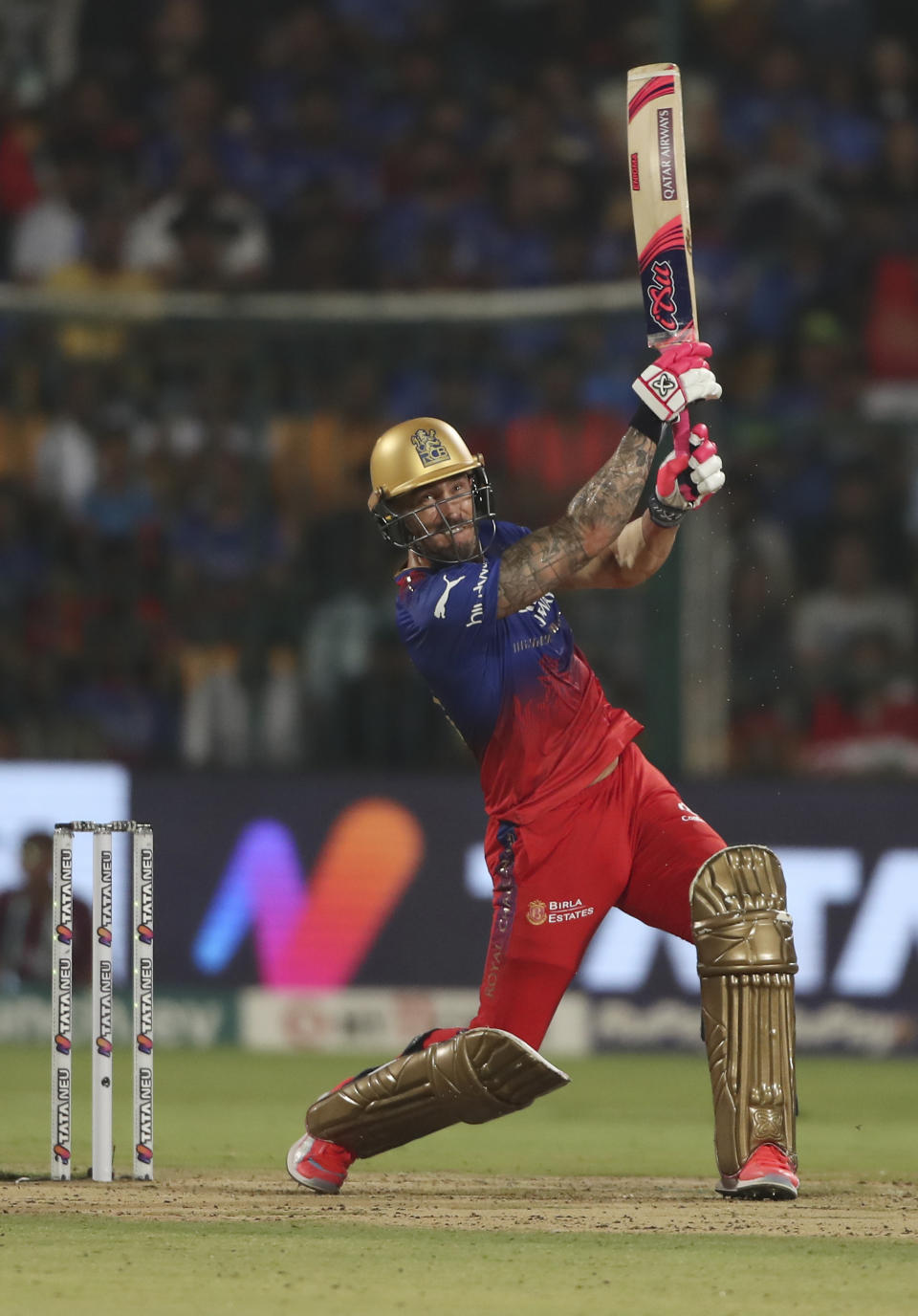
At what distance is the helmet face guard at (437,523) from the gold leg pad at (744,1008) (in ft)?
3.69

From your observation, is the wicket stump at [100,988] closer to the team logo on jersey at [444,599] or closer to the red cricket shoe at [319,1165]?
the red cricket shoe at [319,1165]

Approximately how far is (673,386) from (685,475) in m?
0.27

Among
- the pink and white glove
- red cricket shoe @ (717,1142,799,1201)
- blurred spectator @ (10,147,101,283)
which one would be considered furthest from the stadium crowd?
red cricket shoe @ (717,1142,799,1201)

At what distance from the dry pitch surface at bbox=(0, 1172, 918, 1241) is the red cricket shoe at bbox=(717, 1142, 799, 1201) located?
44 millimetres

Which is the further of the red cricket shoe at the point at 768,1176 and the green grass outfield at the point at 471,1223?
the red cricket shoe at the point at 768,1176

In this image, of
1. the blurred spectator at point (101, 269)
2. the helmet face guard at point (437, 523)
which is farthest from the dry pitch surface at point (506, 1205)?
the blurred spectator at point (101, 269)

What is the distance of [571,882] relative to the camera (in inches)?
244

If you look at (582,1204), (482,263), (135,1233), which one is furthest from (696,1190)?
(482,263)

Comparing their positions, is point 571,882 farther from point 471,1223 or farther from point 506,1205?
point 471,1223

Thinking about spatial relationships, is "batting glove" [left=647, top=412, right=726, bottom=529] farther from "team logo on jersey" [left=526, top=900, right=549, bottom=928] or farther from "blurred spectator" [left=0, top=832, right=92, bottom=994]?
"blurred spectator" [left=0, top=832, right=92, bottom=994]

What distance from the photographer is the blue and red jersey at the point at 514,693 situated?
6.16 m

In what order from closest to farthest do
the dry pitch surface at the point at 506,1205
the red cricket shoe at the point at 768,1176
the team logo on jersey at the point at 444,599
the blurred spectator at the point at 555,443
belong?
the dry pitch surface at the point at 506,1205, the red cricket shoe at the point at 768,1176, the team logo on jersey at the point at 444,599, the blurred spectator at the point at 555,443

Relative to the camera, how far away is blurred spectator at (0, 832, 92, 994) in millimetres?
10477

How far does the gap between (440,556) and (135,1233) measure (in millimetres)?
2031
